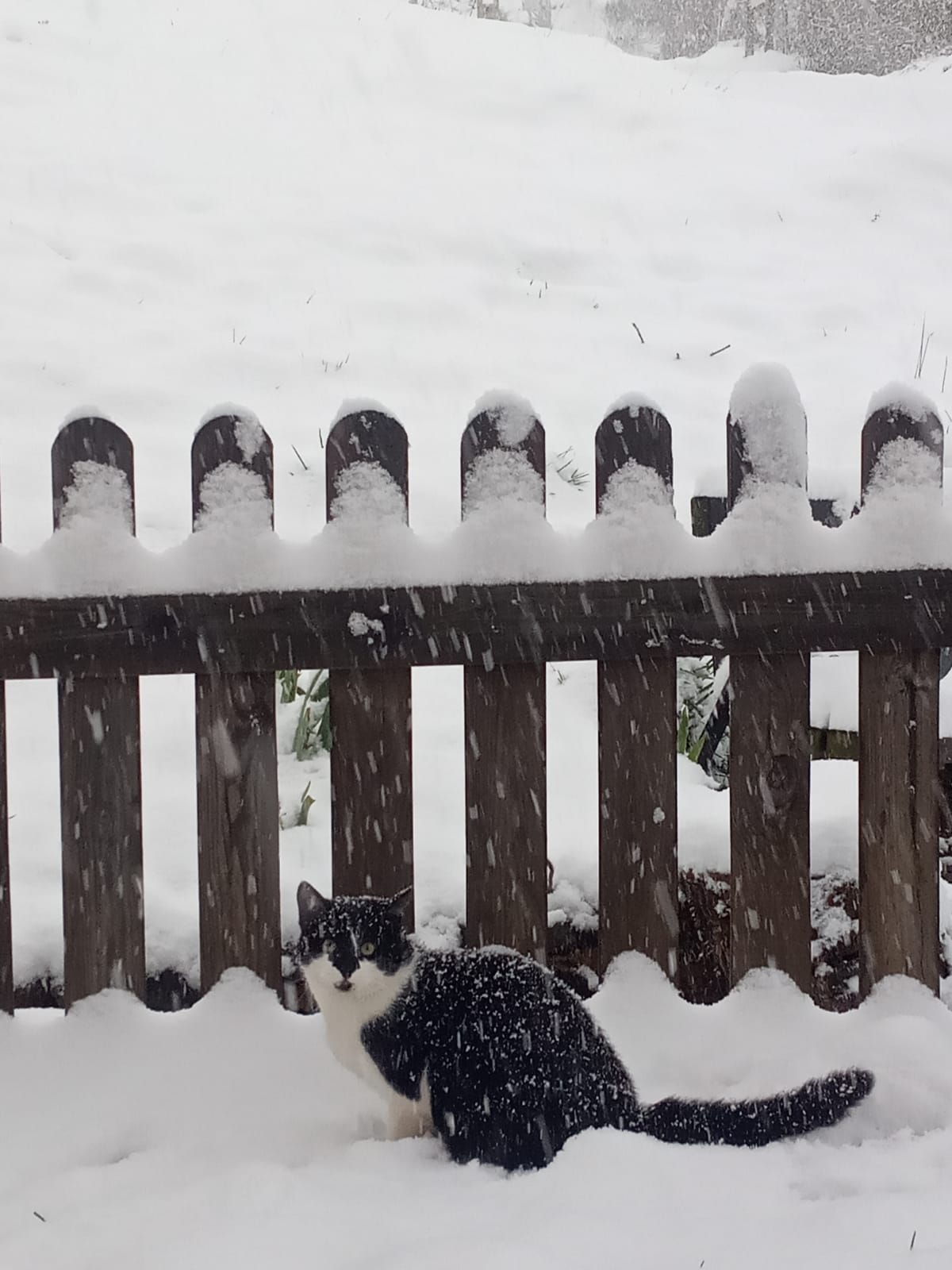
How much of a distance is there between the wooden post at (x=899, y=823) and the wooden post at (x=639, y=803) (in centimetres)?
42

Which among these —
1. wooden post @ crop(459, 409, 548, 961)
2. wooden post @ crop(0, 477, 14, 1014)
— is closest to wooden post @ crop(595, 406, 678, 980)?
wooden post @ crop(459, 409, 548, 961)

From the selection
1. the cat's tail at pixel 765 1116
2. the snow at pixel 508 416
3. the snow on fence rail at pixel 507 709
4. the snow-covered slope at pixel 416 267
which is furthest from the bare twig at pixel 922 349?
the cat's tail at pixel 765 1116

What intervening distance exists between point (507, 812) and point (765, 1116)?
2.47 ft

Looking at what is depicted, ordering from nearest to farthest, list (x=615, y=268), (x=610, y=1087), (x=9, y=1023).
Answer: (x=610, y=1087)
(x=9, y=1023)
(x=615, y=268)

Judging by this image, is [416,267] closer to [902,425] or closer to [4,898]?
[902,425]

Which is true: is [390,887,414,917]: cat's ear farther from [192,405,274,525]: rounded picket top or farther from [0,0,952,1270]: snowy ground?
[192,405,274,525]: rounded picket top

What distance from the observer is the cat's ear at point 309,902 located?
6.09 feet

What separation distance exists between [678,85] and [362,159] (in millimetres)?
4116

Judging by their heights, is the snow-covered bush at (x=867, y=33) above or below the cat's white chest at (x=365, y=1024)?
above

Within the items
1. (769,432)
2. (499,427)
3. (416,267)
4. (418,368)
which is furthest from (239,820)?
(416,267)

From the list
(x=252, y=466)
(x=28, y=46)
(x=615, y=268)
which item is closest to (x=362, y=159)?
(x=615, y=268)

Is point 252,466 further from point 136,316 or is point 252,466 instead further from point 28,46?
point 28,46

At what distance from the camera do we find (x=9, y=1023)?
2033 millimetres

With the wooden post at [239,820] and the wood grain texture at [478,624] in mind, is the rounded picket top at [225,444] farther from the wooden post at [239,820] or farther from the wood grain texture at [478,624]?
the wood grain texture at [478,624]
